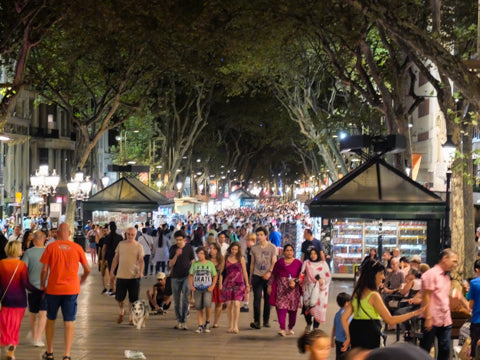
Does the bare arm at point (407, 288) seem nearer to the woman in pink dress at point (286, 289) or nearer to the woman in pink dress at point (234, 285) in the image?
the woman in pink dress at point (286, 289)

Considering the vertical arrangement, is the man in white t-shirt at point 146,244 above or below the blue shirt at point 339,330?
above

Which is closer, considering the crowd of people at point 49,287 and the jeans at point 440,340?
the jeans at point 440,340

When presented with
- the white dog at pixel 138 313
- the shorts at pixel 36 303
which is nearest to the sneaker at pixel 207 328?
the white dog at pixel 138 313

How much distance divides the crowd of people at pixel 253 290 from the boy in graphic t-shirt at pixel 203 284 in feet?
0.05

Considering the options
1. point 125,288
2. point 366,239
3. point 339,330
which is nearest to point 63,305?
point 339,330

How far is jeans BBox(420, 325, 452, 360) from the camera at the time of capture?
10430mm

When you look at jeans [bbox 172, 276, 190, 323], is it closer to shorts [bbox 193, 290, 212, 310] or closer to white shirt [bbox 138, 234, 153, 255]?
shorts [bbox 193, 290, 212, 310]

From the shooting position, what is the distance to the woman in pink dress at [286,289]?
14.7 metres

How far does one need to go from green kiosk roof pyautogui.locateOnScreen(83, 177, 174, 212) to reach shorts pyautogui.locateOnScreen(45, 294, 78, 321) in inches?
627

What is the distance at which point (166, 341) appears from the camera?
13.9m

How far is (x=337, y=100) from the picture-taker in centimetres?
5806

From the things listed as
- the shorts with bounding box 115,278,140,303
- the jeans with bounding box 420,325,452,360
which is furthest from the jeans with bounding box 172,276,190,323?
the jeans with bounding box 420,325,452,360

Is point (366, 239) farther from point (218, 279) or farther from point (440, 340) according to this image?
point (440, 340)

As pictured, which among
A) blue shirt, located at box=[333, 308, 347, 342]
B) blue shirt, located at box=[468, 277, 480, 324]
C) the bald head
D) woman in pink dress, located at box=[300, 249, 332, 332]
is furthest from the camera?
woman in pink dress, located at box=[300, 249, 332, 332]
